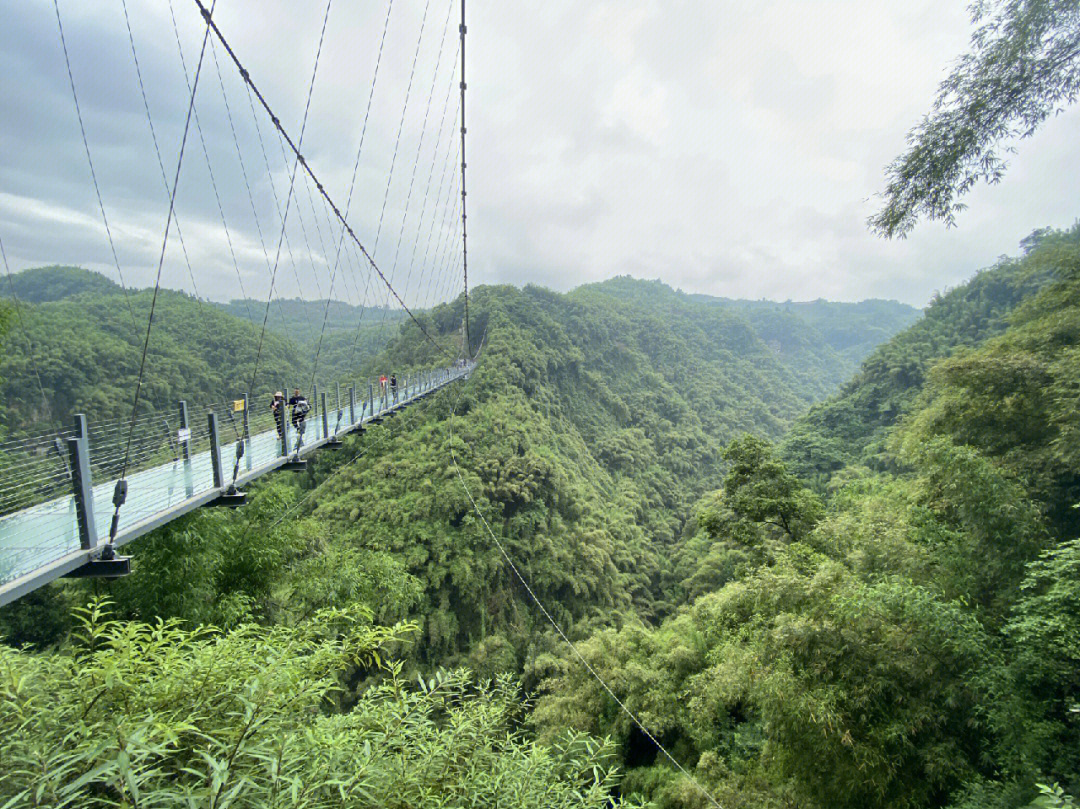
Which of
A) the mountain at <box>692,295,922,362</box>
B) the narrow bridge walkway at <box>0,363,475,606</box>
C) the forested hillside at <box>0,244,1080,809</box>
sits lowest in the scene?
the forested hillside at <box>0,244,1080,809</box>

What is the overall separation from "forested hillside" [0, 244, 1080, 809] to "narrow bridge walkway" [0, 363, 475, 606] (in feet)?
1.34

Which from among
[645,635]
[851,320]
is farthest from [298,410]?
[851,320]

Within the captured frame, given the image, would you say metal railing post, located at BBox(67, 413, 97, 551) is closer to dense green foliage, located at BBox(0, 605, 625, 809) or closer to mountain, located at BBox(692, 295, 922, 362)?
dense green foliage, located at BBox(0, 605, 625, 809)

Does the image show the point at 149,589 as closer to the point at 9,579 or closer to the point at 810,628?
the point at 9,579

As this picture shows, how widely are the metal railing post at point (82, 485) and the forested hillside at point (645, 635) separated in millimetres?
487

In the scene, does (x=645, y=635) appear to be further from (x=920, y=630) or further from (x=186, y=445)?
(x=186, y=445)

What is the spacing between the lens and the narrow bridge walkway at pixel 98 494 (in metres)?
2.38

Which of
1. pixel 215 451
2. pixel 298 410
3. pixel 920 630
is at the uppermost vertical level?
Result: pixel 298 410

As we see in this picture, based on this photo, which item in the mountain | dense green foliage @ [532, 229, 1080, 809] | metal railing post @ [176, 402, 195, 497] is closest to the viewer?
dense green foliage @ [532, 229, 1080, 809]

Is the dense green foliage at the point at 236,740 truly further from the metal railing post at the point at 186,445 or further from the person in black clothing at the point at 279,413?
the person in black clothing at the point at 279,413

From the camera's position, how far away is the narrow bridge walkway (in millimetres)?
2383

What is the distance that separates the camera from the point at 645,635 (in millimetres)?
10203

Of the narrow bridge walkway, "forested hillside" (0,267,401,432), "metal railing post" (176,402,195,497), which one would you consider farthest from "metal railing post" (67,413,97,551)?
"forested hillside" (0,267,401,432)

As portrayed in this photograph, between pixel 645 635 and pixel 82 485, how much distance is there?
10089 millimetres
